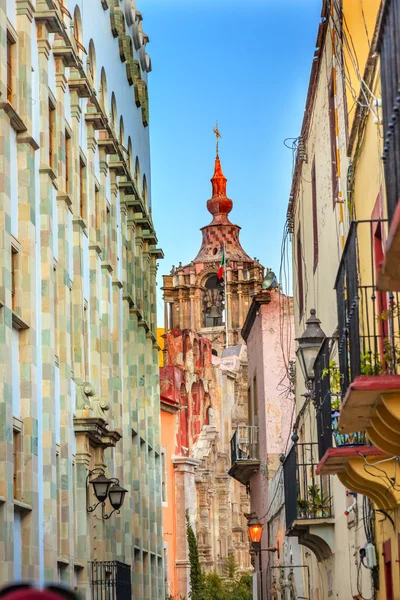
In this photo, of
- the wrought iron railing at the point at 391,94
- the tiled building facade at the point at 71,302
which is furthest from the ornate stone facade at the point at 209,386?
the wrought iron railing at the point at 391,94

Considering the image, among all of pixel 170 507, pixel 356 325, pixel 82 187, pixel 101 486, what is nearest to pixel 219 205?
pixel 170 507

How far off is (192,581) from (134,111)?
106 ft

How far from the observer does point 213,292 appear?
110 m

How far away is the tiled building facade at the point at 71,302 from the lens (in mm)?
19016

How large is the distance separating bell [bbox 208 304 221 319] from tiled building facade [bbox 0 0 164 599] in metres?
71.8

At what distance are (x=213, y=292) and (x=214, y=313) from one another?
1.80m

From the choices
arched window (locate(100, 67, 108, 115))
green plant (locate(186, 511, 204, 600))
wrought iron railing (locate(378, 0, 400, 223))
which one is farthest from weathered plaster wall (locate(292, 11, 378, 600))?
green plant (locate(186, 511, 204, 600))

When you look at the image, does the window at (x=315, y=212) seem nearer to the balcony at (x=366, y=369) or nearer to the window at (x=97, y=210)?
the window at (x=97, y=210)

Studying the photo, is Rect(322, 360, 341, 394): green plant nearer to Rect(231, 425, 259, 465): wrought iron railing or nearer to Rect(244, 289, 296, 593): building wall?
Rect(244, 289, 296, 593): building wall

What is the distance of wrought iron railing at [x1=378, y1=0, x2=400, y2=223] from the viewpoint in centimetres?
930

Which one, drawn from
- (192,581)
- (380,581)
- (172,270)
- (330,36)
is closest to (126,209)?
(330,36)

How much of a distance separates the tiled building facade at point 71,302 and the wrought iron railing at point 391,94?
8.89 metres

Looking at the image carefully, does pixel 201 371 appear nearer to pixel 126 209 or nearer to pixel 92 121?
pixel 126 209

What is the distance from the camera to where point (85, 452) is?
23.7m
